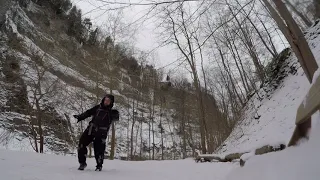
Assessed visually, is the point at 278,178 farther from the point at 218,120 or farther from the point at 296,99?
the point at 218,120

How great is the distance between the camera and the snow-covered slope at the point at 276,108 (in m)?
13.8

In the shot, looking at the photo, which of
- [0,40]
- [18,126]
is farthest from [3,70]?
[18,126]

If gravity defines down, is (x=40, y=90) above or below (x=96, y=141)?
above

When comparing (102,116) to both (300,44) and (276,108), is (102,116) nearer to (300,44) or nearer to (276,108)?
(300,44)

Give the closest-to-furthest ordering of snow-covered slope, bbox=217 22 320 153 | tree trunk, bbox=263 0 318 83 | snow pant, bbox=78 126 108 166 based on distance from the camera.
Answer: tree trunk, bbox=263 0 318 83 < snow pant, bbox=78 126 108 166 < snow-covered slope, bbox=217 22 320 153

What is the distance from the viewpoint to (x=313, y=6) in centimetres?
2081

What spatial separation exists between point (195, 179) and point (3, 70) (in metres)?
15.0

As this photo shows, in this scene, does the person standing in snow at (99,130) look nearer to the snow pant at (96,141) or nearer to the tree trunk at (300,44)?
the snow pant at (96,141)

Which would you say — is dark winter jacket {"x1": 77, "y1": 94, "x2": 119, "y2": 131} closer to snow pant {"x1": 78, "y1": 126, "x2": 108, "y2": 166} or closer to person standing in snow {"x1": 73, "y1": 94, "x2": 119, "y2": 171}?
person standing in snow {"x1": 73, "y1": 94, "x2": 119, "y2": 171}

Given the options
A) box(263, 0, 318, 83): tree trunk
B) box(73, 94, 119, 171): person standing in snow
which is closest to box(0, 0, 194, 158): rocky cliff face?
box(73, 94, 119, 171): person standing in snow

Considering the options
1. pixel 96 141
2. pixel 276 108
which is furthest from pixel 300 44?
pixel 276 108

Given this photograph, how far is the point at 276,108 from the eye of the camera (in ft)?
52.3

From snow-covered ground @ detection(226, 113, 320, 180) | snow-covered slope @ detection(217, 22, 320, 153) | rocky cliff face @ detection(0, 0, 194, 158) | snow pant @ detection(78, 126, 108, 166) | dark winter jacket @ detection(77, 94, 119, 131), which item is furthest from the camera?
rocky cliff face @ detection(0, 0, 194, 158)

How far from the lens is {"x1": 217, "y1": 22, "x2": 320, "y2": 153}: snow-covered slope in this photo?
13801 mm
